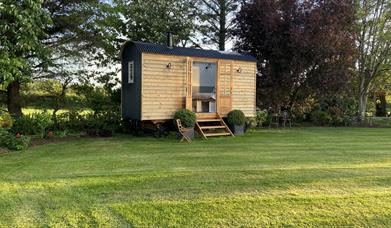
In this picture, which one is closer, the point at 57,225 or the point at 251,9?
the point at 57,225

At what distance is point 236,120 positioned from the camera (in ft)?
32.0

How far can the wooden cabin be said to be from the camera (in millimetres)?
8702

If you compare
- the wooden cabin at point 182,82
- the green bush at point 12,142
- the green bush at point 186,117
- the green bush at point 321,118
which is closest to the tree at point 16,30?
the green bush at point 12,142

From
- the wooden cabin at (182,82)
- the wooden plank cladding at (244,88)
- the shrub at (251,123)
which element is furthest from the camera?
the shrub at (251,123)

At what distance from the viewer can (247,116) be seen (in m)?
10.5

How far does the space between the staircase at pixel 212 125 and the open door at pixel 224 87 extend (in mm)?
279

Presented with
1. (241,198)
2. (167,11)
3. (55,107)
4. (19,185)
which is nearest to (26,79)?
(55,107)

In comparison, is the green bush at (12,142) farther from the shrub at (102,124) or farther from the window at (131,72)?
the window at (131,72)

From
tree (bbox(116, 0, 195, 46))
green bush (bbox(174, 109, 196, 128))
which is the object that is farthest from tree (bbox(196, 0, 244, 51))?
green bush (bbox(174, 109, 196, 128))

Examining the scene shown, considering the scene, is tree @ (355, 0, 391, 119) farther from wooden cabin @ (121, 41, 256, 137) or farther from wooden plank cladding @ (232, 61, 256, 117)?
wooden cabin @ (121, 41, 256, 137)

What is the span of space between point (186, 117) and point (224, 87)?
6.26 ft

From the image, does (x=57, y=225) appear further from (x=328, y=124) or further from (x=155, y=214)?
(x=328, y=124)

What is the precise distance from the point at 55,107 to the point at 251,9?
8.16 m

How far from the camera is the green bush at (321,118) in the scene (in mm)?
13625
